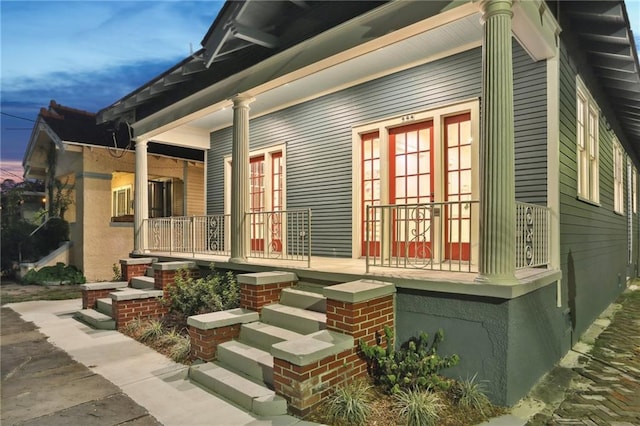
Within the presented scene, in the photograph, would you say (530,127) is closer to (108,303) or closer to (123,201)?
(108,303)

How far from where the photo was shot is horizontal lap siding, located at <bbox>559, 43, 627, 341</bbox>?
469 cm

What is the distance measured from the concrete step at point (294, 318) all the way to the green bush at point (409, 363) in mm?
627

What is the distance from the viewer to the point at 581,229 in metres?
5.42

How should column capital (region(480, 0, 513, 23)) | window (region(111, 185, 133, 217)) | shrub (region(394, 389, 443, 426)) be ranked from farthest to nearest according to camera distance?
1. window (region(111, 185, 133, 217))
2. column capital (region(480, 0, 513, 23))
3. shrub (region(394, 389, 443, 426))

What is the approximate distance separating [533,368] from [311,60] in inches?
168

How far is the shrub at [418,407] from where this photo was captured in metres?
2.80

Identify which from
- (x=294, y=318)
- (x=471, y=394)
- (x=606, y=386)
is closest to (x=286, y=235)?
(x=294, y=318)

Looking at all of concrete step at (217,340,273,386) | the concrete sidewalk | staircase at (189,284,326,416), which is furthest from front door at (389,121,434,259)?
the concrete sidewalk

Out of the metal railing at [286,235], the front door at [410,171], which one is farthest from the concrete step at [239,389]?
the front door at [410,171]

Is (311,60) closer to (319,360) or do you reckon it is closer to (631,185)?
(319,360)

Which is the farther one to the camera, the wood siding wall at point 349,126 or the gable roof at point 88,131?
the gable roof at point 88,131

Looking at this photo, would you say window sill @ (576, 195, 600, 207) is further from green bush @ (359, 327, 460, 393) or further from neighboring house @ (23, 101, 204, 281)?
neighboring house @ (23, 101, 204, 281)

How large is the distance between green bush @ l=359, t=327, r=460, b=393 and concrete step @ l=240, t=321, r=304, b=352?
33.5 inches

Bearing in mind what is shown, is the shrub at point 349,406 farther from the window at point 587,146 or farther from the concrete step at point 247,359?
the window at point 587,146
